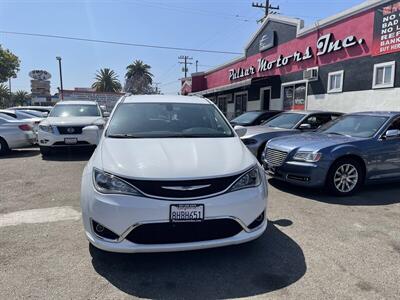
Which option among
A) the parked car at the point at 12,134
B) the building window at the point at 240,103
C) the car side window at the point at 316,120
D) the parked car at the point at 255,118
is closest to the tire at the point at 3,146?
the parked car at the point at 12,134

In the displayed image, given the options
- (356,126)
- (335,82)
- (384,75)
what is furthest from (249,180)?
(335,82)

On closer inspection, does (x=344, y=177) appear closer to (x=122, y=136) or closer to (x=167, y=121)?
(x=167, y=121)

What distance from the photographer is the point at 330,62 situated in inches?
562

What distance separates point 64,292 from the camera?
116 inches

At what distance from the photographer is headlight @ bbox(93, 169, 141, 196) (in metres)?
3.15

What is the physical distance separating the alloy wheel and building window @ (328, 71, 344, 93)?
8.49 m

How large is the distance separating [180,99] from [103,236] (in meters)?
2.69

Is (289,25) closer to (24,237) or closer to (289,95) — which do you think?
(289,95)

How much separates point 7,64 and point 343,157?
3533 centimetres

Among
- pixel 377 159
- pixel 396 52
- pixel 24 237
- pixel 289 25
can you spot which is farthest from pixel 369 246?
pixel 289 25

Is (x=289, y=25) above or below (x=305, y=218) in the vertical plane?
above

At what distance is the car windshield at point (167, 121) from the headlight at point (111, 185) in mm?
991

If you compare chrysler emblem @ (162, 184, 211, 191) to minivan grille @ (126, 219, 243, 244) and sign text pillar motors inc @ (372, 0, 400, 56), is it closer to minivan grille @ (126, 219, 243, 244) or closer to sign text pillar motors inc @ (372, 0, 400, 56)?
minivan grille @ (126, 219, 243, 244)

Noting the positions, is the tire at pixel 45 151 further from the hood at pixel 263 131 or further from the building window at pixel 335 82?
the building window at pixel 335 82
